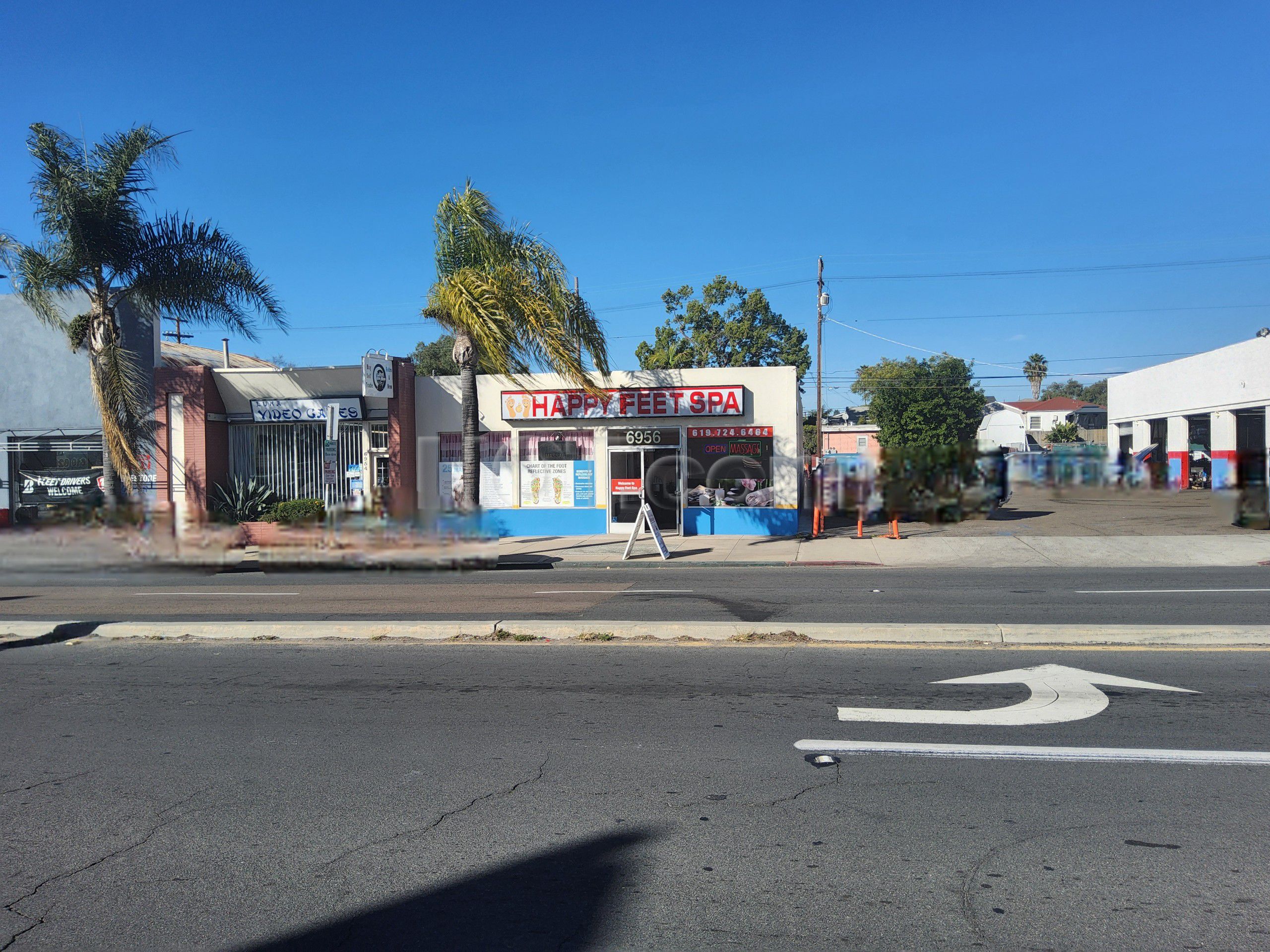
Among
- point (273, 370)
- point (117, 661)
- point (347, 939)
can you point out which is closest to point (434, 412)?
point (273, 370)

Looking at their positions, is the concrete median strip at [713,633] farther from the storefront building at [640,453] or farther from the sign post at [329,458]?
the storefront building at [640,453]

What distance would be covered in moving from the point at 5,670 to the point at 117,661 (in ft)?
2.86

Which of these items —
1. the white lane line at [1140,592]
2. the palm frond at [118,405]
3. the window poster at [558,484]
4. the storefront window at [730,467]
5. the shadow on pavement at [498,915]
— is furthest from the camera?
the window poster at [558,484]

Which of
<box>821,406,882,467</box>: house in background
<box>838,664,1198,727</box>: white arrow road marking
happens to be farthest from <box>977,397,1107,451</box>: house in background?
<box>838,664,1198,727</box>: white arrow road marking

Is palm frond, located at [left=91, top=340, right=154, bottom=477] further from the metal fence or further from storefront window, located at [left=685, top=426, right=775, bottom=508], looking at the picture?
storefront window, located at [left=685, top=426, right=775, bottom=508]

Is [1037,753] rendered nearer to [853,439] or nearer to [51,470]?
[51,470]

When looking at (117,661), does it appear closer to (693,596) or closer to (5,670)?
(5,670)

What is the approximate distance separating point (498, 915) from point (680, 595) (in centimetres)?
860

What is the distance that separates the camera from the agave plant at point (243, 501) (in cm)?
2166

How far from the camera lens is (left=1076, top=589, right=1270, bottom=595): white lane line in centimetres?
1183

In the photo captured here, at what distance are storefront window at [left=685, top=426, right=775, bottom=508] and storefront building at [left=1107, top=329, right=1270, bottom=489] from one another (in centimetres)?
959

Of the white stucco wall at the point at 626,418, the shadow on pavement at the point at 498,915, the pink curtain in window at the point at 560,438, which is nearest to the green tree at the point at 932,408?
the white stucco wall at the point at 626,418

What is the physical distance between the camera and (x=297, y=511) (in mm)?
21016

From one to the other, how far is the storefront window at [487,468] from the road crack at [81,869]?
57.6 feet
